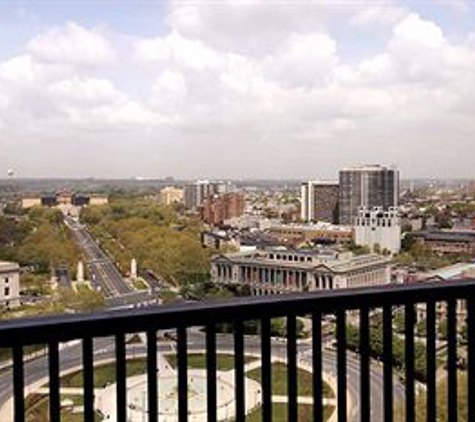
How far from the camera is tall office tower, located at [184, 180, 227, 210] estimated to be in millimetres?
40287

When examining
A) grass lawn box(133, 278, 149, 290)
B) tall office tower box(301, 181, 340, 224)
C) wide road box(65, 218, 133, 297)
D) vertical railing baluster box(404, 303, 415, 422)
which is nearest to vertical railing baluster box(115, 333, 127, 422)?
vertical railing baluster box(404, 303, 415, 422)

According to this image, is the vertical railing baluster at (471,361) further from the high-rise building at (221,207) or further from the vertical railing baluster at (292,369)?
the high-rise building at (221,207)

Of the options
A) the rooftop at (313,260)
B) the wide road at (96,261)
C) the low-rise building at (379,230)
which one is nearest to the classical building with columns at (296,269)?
the rooftop at (313,260)

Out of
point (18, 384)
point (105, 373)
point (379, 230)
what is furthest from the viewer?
point (379, 230)

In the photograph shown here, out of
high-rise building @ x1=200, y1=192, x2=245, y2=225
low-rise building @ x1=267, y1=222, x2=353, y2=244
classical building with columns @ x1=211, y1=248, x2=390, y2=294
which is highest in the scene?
high-rise building @ x1=200, y1=192, x2=245, y2=225

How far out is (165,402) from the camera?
1788mm

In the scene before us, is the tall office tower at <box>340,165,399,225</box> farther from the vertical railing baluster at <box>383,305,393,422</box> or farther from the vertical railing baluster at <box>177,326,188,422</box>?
the vertical railing baluster at <box>177,326,188,422</box>

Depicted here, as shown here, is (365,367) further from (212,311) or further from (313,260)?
(313,260)

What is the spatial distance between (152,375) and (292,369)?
354mm

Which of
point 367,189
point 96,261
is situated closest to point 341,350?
point 96,261

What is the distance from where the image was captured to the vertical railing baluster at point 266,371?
1.53m

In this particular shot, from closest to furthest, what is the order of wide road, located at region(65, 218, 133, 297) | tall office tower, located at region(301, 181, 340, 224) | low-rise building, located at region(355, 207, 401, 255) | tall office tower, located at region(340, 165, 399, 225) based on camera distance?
wide road, located at region(65, 218, 133, 297) < low-rise building, located at region(355, 207, 401, 255) < tall office tower, located at region(340, 165, 399, 225) < tall office tower, located at region(301, 181, 340, 224)

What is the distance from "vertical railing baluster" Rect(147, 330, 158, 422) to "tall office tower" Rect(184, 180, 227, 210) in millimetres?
37788

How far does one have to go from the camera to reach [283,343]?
1.63m
